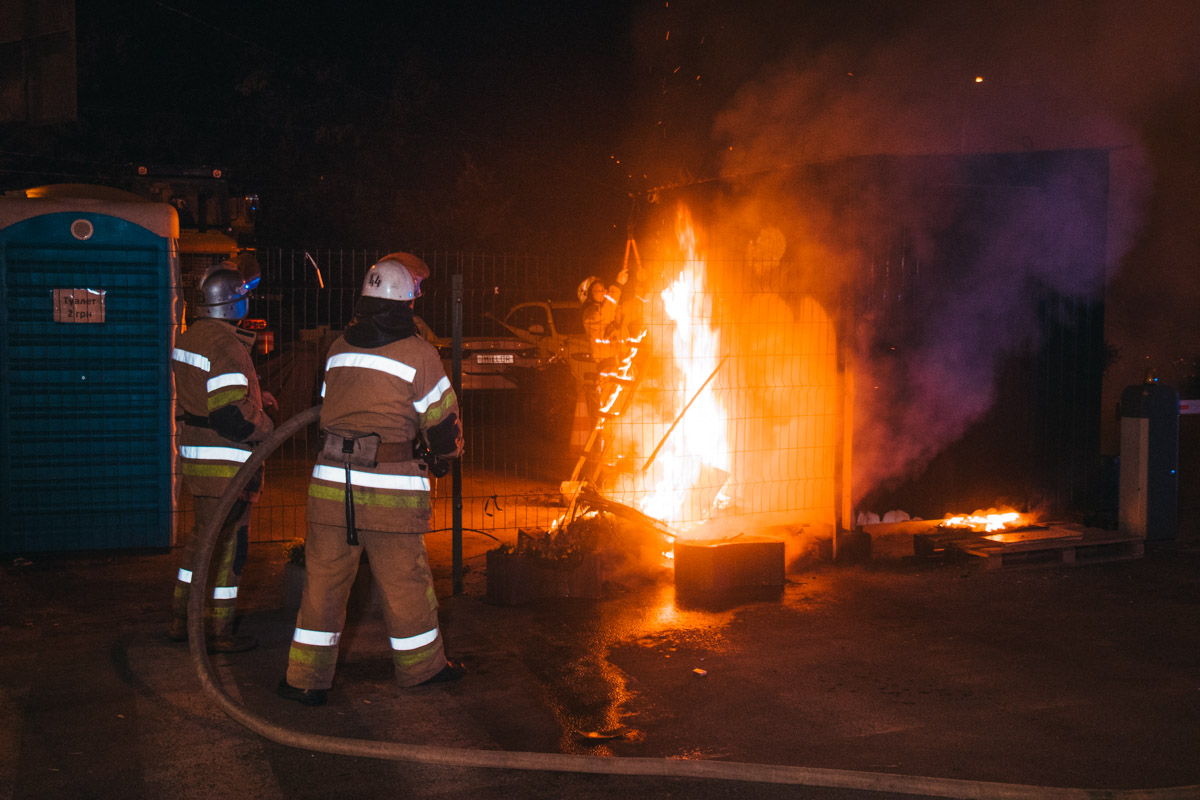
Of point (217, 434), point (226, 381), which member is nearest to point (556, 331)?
point (217, 434)

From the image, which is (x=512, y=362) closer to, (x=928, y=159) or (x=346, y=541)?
(x=928, y=159)

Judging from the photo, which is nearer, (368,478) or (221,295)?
(368,478)

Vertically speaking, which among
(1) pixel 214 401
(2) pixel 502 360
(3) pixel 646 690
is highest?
(2) pixel 502 360

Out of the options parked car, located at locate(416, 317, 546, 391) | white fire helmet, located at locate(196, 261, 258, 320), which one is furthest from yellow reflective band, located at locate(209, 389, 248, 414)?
parked car, located at locate(416, 317, 546, 391)

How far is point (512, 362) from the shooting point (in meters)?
14.8

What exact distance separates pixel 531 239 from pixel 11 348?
564 inches

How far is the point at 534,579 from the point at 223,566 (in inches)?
75.1

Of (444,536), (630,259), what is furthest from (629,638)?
(630,259)

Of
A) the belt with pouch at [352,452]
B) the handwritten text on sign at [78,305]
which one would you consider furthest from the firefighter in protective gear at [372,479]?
the handwritten text on sign at [78,305]

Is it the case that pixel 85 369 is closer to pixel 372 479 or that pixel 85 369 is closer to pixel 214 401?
pixel 214 401

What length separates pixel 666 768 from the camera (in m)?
3.81

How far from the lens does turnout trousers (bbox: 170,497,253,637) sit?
209 inches

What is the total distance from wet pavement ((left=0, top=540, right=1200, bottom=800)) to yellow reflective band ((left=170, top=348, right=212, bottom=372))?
1546 mm

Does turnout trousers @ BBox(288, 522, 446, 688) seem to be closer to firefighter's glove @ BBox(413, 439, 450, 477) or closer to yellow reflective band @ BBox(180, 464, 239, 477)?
firefighter's glove @ BBox(413, 439, 450, 477)
